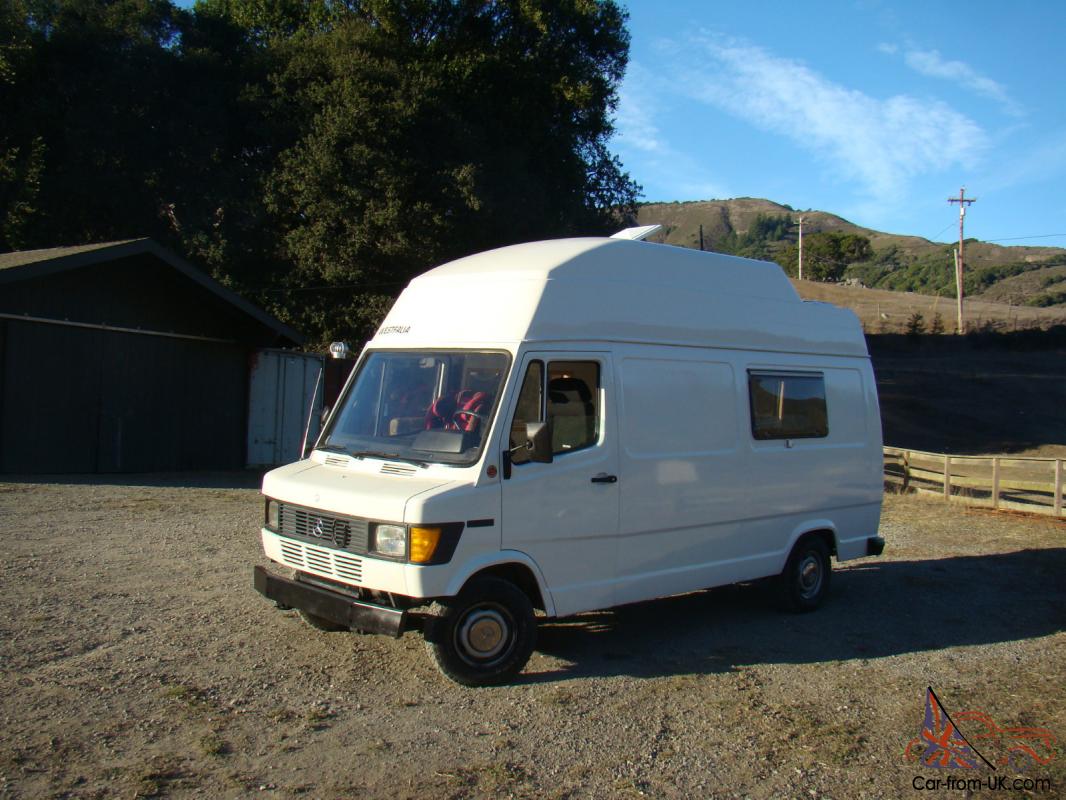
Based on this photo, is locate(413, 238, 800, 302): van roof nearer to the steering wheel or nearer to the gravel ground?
the steering wheel

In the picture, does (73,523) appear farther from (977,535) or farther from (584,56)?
(584,56)

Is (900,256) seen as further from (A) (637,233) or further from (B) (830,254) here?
(A) (637,233)

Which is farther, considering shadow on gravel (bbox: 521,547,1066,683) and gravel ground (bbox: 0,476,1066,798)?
shadow on gravel (bbox: 521,547,1066,683)

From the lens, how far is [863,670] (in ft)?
21.5

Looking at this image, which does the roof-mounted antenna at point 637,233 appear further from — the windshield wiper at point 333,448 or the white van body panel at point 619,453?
the windshield wiper at point 333,448

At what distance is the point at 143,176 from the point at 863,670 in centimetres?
2468

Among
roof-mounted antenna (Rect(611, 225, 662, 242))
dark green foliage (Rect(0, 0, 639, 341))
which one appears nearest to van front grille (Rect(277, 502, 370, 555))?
roof-mounted antenna (Rect(611, 225, 662, 242))

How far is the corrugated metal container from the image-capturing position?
19.5 m

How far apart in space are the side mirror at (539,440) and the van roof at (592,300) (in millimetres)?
684

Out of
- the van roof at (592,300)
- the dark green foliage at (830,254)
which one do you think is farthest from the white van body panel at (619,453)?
the dark green foliage at (830,254)

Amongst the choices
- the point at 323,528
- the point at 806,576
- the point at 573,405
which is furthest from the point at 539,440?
the point at 806,576

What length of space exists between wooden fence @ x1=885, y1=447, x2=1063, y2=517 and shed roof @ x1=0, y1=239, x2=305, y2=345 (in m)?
12.6

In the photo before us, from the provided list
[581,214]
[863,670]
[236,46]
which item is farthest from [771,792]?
[236,46]

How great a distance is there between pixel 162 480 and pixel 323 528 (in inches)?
443
